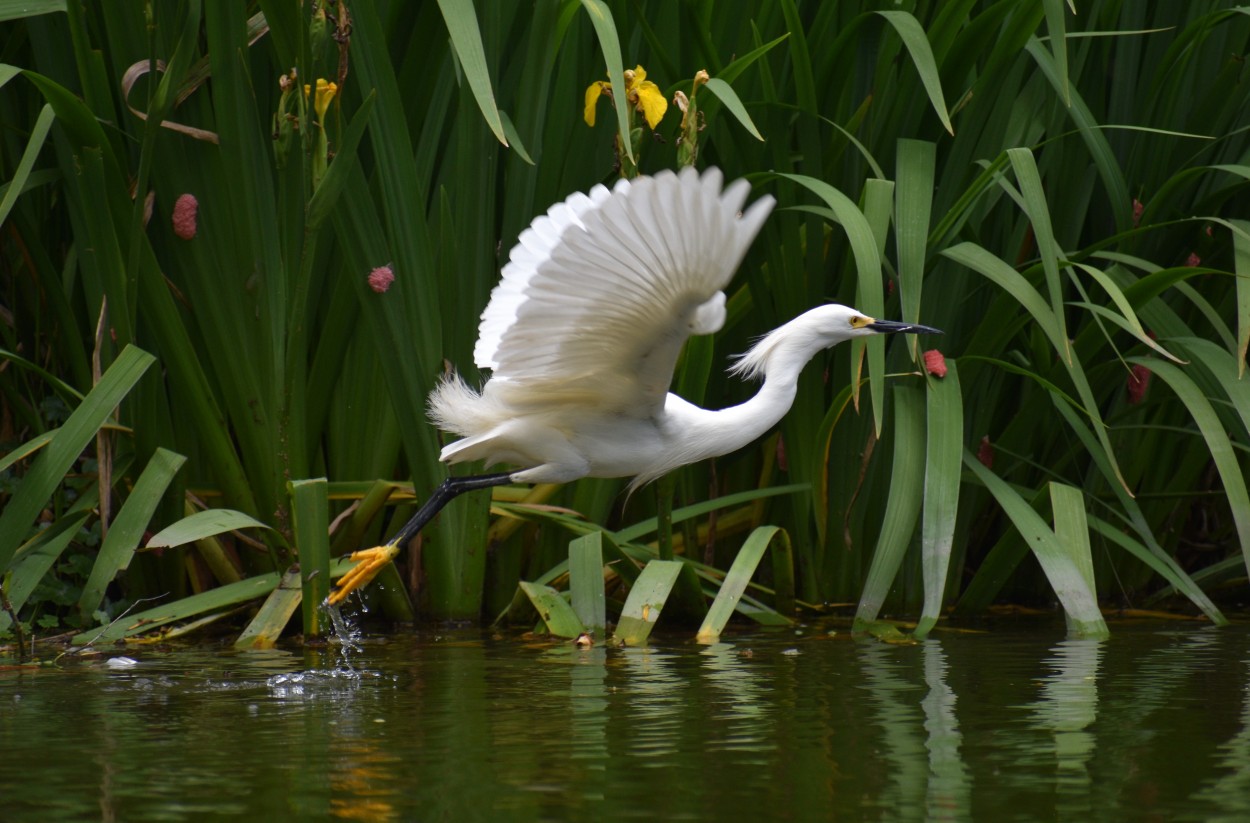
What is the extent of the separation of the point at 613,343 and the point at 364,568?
92 centimetres

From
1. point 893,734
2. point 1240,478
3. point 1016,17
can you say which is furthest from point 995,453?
point 893,734

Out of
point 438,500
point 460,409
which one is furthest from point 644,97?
point 438,500

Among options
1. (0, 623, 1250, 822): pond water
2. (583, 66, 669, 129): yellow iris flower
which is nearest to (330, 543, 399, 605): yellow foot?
(0, 623, 1250, 822): pond water

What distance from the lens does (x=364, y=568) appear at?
3.62 metres

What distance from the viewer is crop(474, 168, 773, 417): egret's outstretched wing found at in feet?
8.62

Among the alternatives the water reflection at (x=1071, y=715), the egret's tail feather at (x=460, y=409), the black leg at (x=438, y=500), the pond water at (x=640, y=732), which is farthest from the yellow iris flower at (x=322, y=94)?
the water reflection at (x=1071, y=715)

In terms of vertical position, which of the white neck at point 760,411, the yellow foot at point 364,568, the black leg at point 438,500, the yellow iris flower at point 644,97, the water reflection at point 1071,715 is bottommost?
the water reflection at point 1071,715

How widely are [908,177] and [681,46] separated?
74 cm

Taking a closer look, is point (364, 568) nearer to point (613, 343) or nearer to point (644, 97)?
point (613, 343)

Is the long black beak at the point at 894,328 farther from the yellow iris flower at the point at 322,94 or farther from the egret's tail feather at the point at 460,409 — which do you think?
the yellow iris flower at the point at 322,94

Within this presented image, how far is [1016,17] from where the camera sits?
3662 millimetres

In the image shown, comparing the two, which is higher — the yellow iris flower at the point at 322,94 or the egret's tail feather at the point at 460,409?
the yellow iris flower at the point at 322,94

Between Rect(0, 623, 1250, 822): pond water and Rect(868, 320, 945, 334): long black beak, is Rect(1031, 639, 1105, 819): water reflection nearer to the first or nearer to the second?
Rect(0, 623, 1250, 822): pond water

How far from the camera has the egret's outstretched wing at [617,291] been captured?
8.62ft
